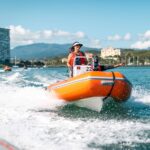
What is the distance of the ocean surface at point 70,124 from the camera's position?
8039mm

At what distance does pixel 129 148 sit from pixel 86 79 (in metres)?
4.77

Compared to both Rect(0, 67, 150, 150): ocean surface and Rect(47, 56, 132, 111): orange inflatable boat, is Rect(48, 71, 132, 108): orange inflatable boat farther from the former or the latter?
Rect(0, 67, 150, 150): ocean surface

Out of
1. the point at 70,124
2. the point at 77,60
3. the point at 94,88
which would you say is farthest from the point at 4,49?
the point at 70,124

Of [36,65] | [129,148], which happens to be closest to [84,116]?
[129,148]

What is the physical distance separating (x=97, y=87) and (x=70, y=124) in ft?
7.22

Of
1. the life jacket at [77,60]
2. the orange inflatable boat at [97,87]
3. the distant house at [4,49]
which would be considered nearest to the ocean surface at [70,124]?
the orange inflatable boat at [97,87]

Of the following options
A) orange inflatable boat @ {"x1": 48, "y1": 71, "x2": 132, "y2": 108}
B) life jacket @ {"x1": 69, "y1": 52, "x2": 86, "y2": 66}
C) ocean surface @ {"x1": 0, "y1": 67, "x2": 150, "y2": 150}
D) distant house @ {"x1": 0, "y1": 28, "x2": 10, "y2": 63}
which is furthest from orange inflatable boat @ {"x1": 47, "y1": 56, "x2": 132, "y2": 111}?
distant house @ {"x1": 0, "y1": 28, "x2": 10, "y2": 63}

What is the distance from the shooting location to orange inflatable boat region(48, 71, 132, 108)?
12305mm

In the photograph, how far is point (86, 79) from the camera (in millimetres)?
12414

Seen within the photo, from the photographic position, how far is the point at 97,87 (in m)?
12.3

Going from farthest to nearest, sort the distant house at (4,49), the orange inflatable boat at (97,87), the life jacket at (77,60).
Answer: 1. the distant house at (4,49)
2. the life jacket at (77,60)
3. the orange inflatable boat at (97,87)

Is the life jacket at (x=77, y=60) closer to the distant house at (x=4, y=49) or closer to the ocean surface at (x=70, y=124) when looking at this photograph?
the ocean surface at (x=70, y=124)

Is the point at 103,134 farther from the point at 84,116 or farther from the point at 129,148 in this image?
the point at 84,116

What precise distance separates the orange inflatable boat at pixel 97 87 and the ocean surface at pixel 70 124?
1.33 feet
